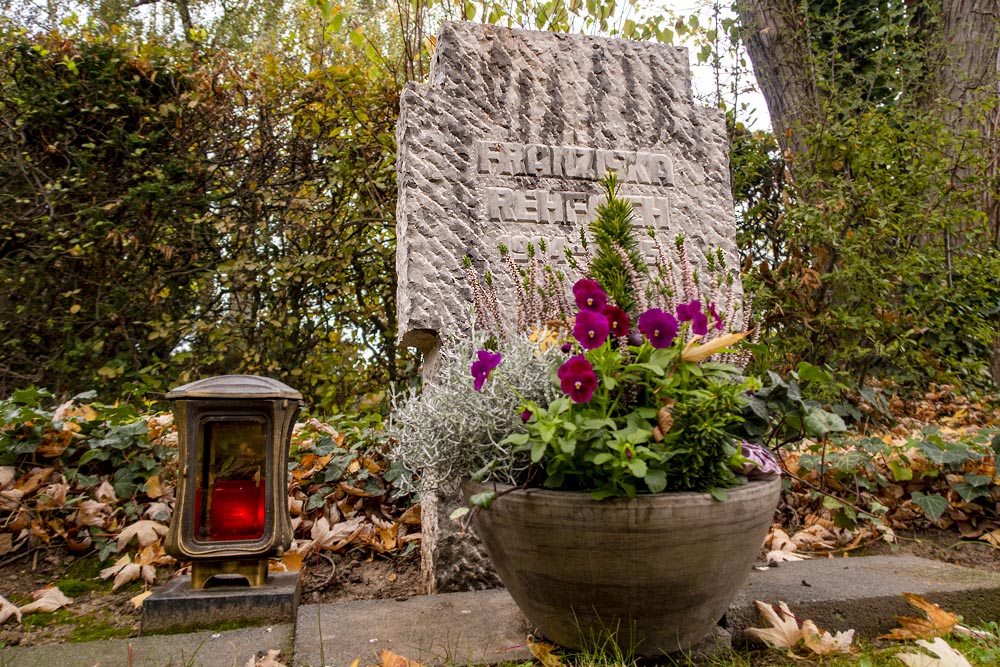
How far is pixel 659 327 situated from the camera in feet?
5.01

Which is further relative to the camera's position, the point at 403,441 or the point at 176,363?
the point at 176,363

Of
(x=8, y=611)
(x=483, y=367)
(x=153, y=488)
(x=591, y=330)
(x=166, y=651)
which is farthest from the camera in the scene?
(x=153, y=488)

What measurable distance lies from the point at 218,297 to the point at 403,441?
12.0ft

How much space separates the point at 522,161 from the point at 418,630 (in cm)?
178

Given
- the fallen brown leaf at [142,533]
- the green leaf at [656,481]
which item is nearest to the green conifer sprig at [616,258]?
the green leaf at [656,481]

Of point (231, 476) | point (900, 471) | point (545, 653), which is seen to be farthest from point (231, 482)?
point (900, 471)

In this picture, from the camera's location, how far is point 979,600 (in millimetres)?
1949

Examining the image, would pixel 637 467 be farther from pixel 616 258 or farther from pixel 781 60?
pixel 781 60

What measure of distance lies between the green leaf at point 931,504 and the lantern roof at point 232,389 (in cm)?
249

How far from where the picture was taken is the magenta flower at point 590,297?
61.4 inches

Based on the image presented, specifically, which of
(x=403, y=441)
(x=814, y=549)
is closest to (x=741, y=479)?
(x=403, y=441)

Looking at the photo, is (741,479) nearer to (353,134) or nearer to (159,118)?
(353,134)

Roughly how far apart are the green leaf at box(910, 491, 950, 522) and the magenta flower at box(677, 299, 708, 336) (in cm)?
185

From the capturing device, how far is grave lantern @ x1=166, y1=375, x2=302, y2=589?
6.70 ft
